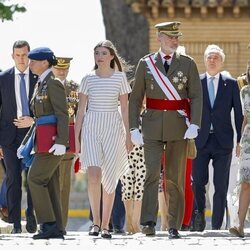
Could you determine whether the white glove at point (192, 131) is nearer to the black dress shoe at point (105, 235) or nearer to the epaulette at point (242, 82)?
the black dress shoe at point (105, 235)

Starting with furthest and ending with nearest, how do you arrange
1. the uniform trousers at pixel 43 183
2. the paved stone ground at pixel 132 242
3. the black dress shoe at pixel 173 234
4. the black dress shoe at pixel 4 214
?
the black dress shoe at pixel 4 214 → the black dress shoe at pixel 173 234 → the uniform trousers at pixel 43 183 → the paved stone ground at pixel 132 242

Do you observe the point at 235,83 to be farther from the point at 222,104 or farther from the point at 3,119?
the point at 3,119

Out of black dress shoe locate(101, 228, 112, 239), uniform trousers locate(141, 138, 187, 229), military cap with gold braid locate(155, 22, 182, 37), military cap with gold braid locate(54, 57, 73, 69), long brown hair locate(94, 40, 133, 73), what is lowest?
black dress shoe locate(101, 228, 112, 239)

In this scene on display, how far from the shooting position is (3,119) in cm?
1927

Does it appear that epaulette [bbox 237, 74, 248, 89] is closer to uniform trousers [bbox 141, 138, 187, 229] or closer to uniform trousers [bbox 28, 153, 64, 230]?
uniform trousers [bbox 141, 138, 187, 229]

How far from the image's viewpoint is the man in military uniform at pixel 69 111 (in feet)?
61.5

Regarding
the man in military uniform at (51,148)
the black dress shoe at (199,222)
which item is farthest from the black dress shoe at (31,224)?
the man in military uniform at (51,148)

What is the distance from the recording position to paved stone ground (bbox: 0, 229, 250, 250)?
→ 15.8 metres

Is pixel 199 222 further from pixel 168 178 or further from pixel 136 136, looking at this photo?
pixel 136 136

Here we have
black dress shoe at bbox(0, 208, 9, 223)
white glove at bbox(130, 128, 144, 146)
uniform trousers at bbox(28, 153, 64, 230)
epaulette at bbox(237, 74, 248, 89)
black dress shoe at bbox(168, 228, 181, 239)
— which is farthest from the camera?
black dress shoe at bbox(0, 208, 9, 223)

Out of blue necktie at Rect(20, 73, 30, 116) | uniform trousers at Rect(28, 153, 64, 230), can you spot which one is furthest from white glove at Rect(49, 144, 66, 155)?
blue necktie at Rect(20, 73, 30, 116)

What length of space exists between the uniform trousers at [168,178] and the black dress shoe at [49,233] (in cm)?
81

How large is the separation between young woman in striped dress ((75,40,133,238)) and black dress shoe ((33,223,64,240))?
574 mm

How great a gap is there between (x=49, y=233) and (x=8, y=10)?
5352 mm
